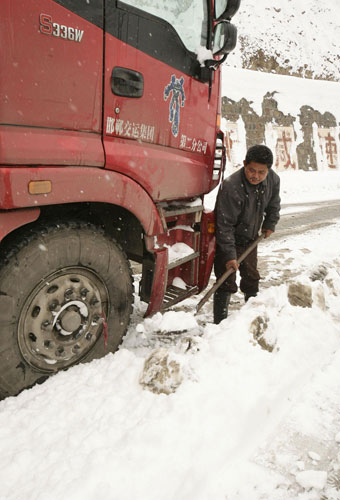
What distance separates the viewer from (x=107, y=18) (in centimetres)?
191

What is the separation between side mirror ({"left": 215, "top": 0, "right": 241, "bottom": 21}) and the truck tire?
1711mm

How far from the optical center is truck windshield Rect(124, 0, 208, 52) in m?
2.19

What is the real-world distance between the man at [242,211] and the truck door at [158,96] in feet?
0.98

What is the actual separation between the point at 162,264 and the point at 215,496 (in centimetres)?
134

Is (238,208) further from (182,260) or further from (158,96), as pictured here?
(158,96)

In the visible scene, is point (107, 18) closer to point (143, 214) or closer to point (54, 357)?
point (143, 214)

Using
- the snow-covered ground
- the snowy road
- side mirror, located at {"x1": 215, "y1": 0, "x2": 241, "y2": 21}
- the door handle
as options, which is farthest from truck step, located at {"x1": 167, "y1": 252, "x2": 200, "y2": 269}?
the snowy road

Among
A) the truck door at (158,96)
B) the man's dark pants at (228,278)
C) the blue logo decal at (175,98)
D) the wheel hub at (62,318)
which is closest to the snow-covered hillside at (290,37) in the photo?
the man's dark pants at (228,278)

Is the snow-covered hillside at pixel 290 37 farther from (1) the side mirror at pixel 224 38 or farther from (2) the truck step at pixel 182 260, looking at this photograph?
(2) the truck step at pixel 182 260

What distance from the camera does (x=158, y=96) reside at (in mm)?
2301

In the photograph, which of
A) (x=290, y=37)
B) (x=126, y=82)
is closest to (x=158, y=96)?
(x=126, y=82)

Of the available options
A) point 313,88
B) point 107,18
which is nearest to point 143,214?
point 107,18

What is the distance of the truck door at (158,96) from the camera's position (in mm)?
2023

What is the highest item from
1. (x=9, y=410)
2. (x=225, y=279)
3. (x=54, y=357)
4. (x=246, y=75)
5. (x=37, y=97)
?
(x=246, y=75)
